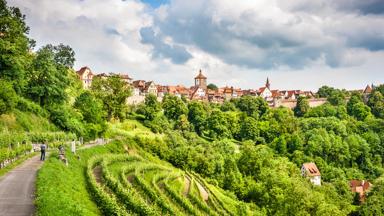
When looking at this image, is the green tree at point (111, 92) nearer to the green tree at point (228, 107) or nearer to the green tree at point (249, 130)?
the green tree at point (249, 130)

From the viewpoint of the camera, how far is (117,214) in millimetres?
19562

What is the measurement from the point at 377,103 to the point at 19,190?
4893 inches

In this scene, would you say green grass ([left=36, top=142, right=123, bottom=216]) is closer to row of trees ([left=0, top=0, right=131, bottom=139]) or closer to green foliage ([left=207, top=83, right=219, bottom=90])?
row of trees ([left=0, top=0, right=131, bottom=139])

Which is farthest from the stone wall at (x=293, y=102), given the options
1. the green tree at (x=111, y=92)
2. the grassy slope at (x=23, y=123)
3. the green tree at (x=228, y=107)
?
the grassy slope at (x=23, y=123)

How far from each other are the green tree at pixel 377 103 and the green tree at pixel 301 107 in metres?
20.0

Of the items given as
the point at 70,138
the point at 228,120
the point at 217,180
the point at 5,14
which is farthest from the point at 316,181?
the point at 5,14

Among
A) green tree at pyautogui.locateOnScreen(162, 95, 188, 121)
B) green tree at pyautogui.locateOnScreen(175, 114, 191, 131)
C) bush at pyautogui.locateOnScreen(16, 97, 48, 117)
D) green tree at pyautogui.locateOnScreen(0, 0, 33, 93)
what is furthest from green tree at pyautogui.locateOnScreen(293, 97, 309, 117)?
green tree at pyautogui.locateOnScreen(0, 0, 33, 93)

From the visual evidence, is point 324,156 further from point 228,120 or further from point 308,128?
point 228,120

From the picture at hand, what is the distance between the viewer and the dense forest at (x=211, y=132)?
4206cm

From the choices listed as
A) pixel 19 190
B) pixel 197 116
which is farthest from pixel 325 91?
pixel 19 190

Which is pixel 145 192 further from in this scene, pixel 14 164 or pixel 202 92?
pixel 202 92

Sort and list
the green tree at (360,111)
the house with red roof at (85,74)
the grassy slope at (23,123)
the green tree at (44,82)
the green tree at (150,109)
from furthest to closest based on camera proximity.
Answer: the green tree at (360,111) → the house with red roof at (85,74) → the green tree at (150,109) → the green tree at (44,82) → the grassy slope at (23,123)

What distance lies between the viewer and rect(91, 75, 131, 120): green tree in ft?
207

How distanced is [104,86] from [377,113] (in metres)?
92.9
